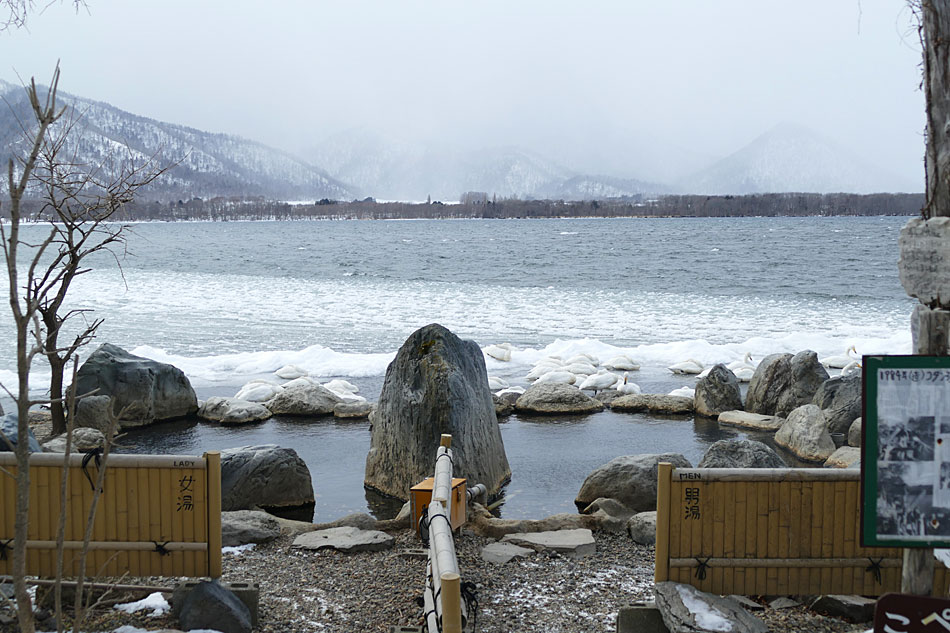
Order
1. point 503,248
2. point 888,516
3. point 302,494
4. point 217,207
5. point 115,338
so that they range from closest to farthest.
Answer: point 888,516
point 302,494
point 115,338
point 503,248
point 217,207

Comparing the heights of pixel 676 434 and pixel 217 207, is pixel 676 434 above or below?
below

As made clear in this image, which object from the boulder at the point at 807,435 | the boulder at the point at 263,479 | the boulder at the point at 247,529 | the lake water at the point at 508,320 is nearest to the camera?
the boulder at the point at 247,529

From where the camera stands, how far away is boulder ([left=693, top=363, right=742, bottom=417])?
1563 cm

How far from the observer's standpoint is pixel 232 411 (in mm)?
15094

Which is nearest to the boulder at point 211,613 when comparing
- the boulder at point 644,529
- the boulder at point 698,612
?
the boulder at point 698,612

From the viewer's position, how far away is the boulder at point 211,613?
5.32 meters

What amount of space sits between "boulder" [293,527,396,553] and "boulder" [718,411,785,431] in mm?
8941

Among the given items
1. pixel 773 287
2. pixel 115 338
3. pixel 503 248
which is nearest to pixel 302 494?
pixel 115 338

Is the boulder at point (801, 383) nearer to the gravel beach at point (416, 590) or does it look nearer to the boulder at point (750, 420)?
the boulder at point (750, 420)

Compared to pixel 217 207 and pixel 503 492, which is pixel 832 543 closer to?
pixel 503 492

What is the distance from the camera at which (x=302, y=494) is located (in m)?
10.2

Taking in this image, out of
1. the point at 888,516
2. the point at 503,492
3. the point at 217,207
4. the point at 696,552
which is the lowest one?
→ the point at 503,492

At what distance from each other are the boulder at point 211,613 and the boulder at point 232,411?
9880 millimetres

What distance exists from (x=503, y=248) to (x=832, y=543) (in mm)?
75256
